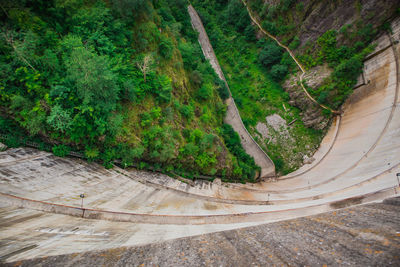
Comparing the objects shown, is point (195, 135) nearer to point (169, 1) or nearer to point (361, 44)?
point (169, 1)

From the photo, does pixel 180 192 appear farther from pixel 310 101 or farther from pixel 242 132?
pixel 310 101

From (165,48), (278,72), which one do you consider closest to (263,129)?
(278,72)

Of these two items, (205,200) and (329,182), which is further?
(329,182)

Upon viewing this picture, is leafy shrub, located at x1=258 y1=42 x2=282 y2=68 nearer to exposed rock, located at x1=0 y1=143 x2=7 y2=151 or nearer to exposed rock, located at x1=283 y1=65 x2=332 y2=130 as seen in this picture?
exposed rock, located at x1=283 y1=65 x2=332 y2=130

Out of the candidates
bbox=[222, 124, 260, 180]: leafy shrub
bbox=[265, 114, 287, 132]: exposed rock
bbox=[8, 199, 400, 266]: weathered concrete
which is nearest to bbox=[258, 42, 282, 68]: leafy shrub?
bbox=[265, 114, 287, 132]: exposed rock

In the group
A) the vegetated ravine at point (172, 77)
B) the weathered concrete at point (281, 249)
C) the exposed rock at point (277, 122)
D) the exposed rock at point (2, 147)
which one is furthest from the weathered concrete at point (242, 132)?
the exposed rock at point (2, 147)

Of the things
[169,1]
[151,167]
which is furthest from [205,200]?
[169,1]
